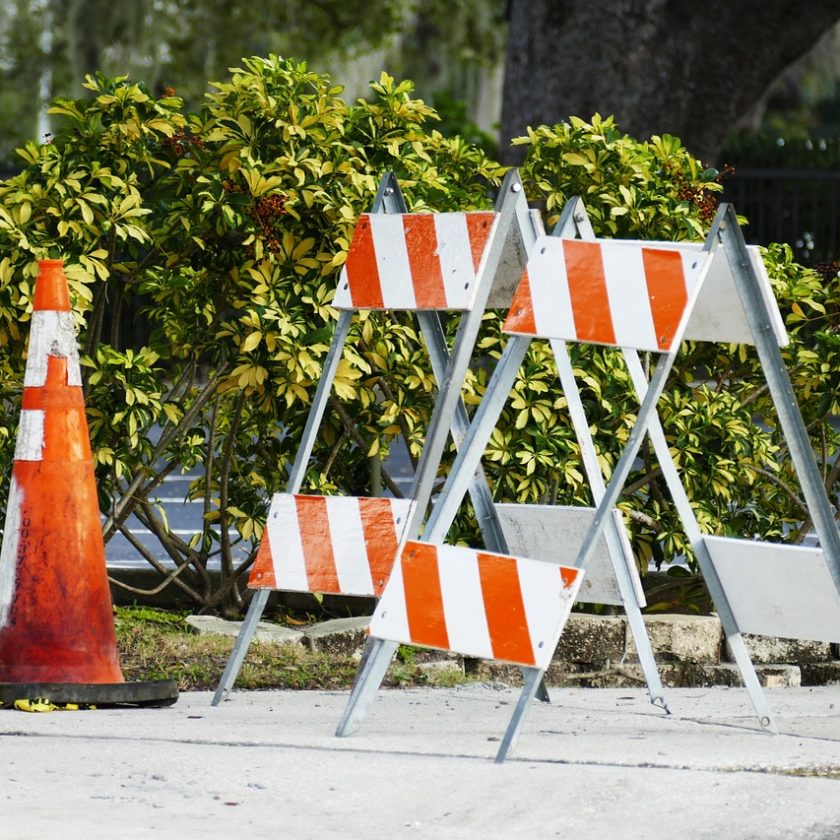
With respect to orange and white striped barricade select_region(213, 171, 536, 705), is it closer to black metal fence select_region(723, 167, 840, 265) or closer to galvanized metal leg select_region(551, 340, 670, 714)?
galvanized metal leg select_region(551, 340, 670, 714)

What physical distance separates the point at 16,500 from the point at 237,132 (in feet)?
5.03

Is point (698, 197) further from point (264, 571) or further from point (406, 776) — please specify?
point (406, 776)

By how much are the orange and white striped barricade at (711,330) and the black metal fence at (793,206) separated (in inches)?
583

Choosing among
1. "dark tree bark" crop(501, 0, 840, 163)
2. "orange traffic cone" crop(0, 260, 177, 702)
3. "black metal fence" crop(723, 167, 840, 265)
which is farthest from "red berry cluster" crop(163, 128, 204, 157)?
"black metal fence" crop(723, 167, 840, 265)

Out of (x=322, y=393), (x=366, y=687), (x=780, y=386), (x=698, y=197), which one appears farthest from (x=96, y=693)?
(x=698, y=197)

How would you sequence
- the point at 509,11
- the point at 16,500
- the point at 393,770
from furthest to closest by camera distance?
1. the point at 509,11
2. the point at 16,500
3. the point at 393,770

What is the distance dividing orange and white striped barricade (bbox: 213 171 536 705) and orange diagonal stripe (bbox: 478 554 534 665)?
→ 451mm

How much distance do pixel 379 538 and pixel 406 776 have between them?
3.20ft

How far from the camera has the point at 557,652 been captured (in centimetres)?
549

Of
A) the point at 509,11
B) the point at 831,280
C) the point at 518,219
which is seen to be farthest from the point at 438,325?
the point at 509,11

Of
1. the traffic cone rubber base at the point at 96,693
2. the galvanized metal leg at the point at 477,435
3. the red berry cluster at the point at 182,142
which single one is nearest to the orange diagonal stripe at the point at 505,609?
the galvanized metal leg at the point at 477,435

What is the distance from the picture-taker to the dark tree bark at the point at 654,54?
13094mm

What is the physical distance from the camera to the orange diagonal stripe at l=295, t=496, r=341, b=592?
15.1 ft

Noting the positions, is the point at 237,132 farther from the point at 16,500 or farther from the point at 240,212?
the point at 16,500
